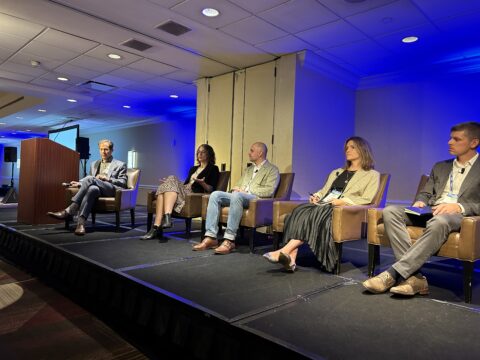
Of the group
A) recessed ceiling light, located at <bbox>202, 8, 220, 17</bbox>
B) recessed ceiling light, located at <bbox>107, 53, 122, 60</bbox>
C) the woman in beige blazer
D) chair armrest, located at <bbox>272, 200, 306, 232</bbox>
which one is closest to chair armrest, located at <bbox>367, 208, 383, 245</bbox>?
the woman in beige blazer

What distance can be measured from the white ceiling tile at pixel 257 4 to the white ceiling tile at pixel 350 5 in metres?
0.44

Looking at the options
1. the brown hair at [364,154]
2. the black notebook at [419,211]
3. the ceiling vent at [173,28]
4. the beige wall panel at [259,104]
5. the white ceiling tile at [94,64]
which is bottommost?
the black notebook at [419,211]

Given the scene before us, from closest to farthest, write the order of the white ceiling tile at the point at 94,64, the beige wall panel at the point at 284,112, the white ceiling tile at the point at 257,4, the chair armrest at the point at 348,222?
1. the chair armrest at the point at 348,222
2. the white ceiling tile at the point at 257,4
3. the beige wall panel at the point at 284,112
4. the white ceiling tile at the point at 94,64

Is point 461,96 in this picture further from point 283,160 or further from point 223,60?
point 223,60

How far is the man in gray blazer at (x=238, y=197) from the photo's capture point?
322 centimetres

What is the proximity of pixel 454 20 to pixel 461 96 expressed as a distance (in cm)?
145

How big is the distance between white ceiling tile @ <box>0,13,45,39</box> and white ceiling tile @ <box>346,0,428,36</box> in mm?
3547

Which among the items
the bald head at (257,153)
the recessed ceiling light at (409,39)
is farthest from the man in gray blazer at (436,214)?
the recessed ceiling light at (409,39)

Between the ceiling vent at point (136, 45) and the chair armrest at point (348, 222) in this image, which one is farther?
the ceiling vent at point (136, 45)

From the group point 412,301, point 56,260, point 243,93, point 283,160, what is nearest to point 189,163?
point 243,93

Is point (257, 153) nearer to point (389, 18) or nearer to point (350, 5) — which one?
point (350, 5)

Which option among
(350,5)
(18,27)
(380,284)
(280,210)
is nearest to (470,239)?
(380,284)

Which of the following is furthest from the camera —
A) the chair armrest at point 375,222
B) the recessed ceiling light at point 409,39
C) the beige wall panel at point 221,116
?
the beige wall panel at point 221,116

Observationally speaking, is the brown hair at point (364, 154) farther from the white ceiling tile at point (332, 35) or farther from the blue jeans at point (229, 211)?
the white ceiling tile at point (332, 35)
